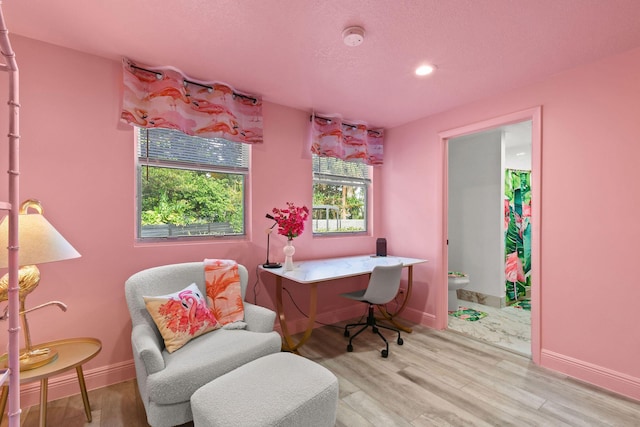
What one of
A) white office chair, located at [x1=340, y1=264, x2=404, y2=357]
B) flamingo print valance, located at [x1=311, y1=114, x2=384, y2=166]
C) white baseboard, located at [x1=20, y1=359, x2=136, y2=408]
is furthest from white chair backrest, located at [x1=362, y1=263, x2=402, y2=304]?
white baseboard, located at [x1=20, y1=359, x2=136, y2=408]

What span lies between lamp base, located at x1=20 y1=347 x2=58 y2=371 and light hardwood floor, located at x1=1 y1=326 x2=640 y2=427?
19.4 inches

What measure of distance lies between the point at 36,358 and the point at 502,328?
158 inches

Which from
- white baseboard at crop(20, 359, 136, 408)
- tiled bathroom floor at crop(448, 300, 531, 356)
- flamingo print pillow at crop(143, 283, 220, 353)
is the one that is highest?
flamingo print pillow at crop(143, 283, 220, 353)

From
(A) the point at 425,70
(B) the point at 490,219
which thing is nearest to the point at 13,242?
(A) the point at 425,70

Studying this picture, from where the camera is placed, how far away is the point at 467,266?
445 centimetres

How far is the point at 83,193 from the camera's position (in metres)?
2.15

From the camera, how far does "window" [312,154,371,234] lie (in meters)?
3.51

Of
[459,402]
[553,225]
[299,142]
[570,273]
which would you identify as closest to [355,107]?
[299,142]

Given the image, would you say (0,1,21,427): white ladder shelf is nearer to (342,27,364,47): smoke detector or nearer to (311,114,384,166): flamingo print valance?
(342,27,364,47): smoke detector

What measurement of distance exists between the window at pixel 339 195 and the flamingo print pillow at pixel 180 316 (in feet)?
5.40

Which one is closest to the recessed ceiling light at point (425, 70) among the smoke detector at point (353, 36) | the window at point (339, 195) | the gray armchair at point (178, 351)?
the smoke detector at point (353, 36)

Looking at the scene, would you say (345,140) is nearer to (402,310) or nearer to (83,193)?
(402,310)

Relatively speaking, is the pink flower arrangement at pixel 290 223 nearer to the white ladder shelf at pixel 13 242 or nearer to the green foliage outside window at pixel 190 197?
the green foliage outside window at pixel 190 197

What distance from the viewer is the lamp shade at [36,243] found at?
1.36 meters
